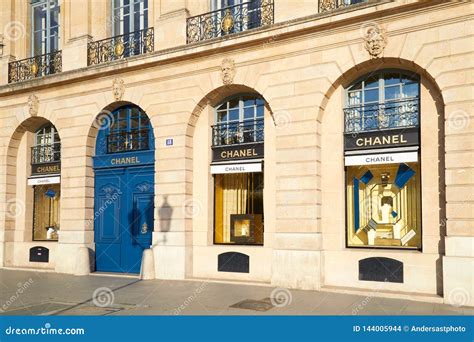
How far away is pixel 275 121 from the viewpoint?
13062 millimetres

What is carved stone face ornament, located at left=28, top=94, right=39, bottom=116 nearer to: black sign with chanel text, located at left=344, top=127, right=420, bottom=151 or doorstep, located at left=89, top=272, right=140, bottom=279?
doorstep, located at left=89, top=272, right=140, bottom=279

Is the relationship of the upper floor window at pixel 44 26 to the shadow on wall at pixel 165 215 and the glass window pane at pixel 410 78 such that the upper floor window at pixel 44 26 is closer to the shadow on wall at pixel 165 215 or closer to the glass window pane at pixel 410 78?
the shadow on wall at pixel 165 215

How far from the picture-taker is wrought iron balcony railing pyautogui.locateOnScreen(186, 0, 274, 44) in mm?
13719

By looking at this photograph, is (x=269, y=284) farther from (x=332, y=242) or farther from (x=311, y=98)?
(x=311, y=98)

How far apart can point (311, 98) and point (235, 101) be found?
2.61m

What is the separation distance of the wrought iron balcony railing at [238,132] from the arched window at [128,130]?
2193 millimetres

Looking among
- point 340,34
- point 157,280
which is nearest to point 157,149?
point 157,280

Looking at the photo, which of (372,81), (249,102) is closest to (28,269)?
(249,102)

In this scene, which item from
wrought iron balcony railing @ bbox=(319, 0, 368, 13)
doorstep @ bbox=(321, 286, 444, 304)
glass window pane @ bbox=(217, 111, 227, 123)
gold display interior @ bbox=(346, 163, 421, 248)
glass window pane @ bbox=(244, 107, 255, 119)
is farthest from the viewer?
glass window pane @ bbox=(217, 111, 227, 123)

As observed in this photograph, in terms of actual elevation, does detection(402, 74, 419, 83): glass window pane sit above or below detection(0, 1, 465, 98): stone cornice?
below

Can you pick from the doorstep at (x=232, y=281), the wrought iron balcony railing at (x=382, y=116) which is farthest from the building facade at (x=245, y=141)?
the doorstep at (x=232, y=281)

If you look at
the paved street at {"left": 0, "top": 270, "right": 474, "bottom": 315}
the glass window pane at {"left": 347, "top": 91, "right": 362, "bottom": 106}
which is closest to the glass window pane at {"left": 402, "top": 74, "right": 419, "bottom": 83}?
the glass window pane at {"left": 347, "top": 91, "right": 362, "bottom": 106}

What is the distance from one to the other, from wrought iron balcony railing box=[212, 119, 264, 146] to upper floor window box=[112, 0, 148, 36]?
4.26 meters

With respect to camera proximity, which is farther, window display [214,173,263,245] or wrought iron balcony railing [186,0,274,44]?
window display [214,173,263,245]
